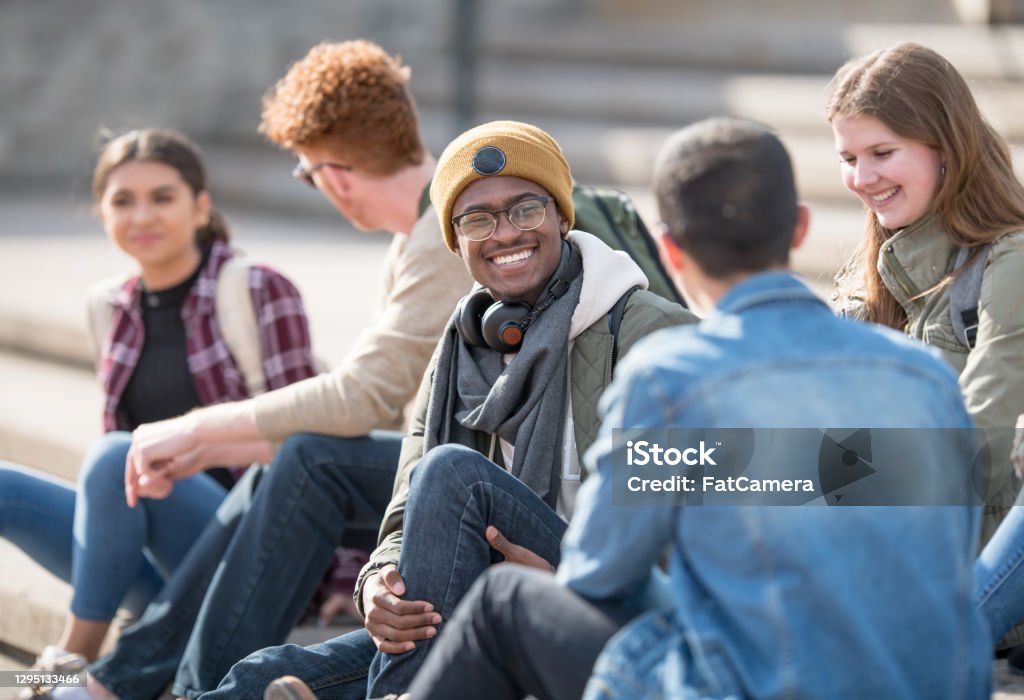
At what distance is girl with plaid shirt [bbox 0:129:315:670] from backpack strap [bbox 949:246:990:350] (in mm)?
→ 1637

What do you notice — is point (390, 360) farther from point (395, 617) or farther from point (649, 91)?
point (649, 91)

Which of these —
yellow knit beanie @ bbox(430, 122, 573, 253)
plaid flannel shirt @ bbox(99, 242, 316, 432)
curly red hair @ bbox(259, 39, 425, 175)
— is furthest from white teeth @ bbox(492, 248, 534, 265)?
plaid flannel shirt @ bbox(99, 242, 316, 432)

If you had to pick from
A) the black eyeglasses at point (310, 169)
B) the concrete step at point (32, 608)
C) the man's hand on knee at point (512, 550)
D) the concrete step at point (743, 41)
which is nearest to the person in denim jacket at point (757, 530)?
the man's hand on knee at point (512, 550)

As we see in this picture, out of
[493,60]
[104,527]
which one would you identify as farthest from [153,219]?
[493,60]

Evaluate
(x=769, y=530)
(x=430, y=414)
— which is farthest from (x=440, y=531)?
(x=769, y=530)

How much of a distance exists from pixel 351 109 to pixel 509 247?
0.82m

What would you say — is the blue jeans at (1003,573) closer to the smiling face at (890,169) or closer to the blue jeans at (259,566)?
the smiling face at (890,169)

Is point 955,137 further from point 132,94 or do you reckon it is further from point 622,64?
point 132,94

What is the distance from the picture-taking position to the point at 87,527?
3305mm

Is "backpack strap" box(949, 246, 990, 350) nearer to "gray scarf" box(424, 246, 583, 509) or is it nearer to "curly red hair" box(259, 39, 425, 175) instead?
"gray scarf" box(424, 246, 583, 509)

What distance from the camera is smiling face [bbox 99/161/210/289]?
3.67 metres

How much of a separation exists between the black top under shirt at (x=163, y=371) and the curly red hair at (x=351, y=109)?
0.62 metres

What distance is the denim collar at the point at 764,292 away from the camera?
5.99ft

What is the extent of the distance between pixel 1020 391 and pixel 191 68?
633cm
